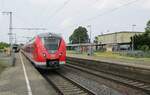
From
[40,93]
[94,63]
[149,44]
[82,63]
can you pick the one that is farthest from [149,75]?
[149,44]

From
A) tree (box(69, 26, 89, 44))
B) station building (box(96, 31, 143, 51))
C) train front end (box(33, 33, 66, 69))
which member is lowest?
train front end (box(33, 33, 66, 69))

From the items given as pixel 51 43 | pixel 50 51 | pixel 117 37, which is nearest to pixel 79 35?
pixel 117 37

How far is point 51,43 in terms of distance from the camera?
22.3m

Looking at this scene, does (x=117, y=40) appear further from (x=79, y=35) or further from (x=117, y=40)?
(x=79, y=35)

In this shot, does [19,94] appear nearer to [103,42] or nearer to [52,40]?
[52,40]

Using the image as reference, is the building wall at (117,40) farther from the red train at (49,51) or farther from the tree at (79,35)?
the red train at (49,51)

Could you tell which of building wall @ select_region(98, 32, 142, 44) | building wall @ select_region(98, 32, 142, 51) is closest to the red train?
building wall @ select_region(98, 32, 142, 51)

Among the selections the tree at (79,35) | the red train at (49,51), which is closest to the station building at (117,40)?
the tree at (79,35)

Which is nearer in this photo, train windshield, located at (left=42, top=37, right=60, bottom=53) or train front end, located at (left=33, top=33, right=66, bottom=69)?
train front end, located at (left=33, top=33, right=66, bottom=69)

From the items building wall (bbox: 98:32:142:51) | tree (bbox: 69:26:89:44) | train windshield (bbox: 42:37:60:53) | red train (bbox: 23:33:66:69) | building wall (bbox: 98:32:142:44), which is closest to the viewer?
red train (bbox: 23:33:66:69)

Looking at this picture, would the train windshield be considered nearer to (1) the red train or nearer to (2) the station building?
(1) the red train

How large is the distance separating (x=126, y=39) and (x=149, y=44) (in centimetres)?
2678

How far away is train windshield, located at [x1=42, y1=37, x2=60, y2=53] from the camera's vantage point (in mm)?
22016

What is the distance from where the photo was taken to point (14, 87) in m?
15.2
